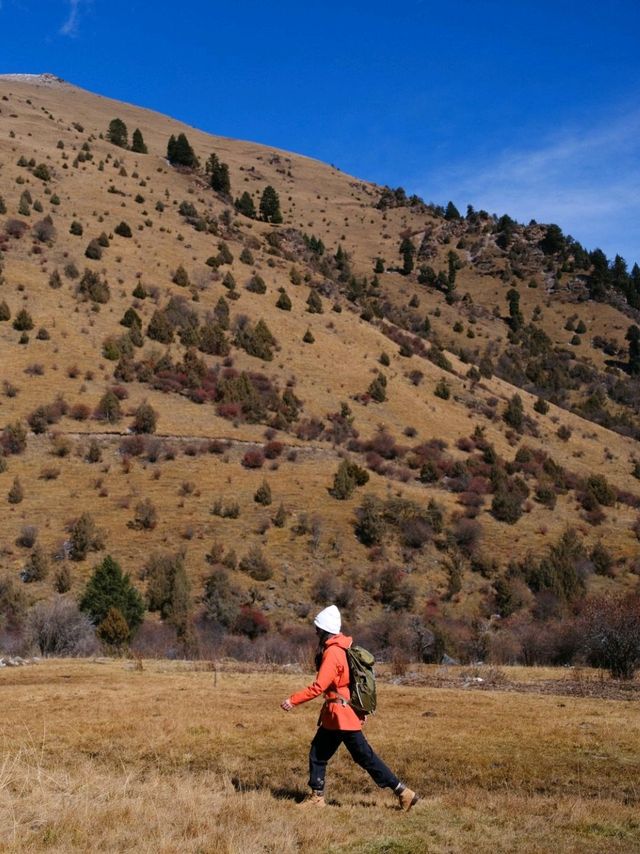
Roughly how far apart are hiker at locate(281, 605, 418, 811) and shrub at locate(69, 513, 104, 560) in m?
24.6

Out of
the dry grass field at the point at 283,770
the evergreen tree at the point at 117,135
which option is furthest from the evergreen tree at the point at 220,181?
the dry grass field at the point at 283,770

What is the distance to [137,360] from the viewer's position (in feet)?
150

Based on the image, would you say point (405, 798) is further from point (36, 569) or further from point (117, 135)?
point (117, 135)

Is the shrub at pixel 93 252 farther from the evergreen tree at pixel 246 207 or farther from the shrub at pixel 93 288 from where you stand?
the evergreen tree at pixel 246 207

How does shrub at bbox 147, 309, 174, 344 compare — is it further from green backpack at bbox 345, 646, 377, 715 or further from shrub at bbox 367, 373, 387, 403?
green backpack at bbox 345, 646, 377, 715

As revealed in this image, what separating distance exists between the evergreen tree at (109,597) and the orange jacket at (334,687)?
19181 millimetres

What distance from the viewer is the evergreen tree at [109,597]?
2431cm

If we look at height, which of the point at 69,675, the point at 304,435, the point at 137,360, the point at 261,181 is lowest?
the point at 69,675

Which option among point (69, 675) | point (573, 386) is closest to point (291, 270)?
point (573, 386)

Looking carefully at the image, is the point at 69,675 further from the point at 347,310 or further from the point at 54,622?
the point at 347,310

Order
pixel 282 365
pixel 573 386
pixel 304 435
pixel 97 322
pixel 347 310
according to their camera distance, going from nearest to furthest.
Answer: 1. pixel 304 435
2. pixel 97 322
3. pixel 282 365
4. pixel 347 310
5. pixel 573 386

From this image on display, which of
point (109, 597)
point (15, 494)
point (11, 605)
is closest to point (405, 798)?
point (109, 597)

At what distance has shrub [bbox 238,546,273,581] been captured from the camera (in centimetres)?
3056

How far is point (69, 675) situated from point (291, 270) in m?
56.3
